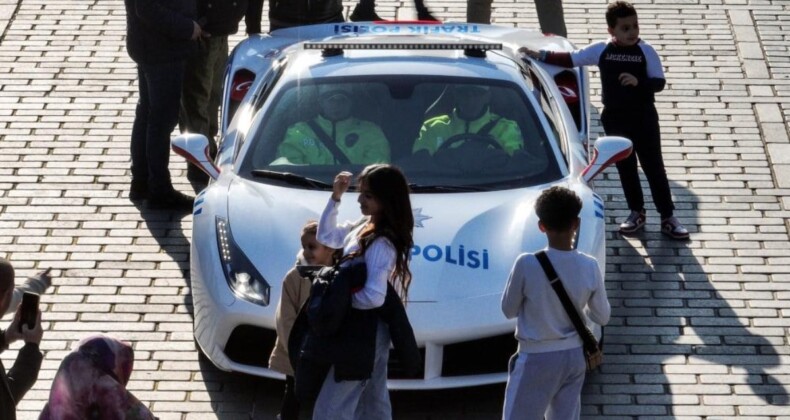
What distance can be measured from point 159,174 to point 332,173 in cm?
209

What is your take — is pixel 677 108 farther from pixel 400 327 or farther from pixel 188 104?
pixel 400 327

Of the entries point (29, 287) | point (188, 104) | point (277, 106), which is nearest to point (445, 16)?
point (188, 104)

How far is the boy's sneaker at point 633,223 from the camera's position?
10195mm

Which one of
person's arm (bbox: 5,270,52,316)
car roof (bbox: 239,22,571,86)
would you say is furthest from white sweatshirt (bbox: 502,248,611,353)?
car roof (bbox: 239,22,571,86)

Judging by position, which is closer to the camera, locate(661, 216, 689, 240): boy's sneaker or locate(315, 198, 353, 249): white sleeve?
locate(315, 198, 353, 249): white sleeve

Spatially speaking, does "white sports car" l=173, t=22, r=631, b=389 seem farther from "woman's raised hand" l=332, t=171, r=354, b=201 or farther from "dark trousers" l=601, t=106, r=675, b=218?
"woman's raised hand" l=332, t=171, r=354, b=201

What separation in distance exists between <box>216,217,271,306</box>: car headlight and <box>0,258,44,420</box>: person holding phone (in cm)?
206

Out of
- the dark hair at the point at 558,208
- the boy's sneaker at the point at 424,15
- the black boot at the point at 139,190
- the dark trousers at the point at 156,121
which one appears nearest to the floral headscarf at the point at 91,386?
the dark hair at the point at 558,208

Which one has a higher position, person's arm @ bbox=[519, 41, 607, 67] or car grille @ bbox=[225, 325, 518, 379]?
person's arm @ bbox=[519, 41, 607, 67]

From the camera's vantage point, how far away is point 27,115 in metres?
11.8

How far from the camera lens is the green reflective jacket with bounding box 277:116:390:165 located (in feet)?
28.9

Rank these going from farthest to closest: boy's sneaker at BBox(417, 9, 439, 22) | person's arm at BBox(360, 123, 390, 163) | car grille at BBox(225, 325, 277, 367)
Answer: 1. boy's sneaker at BBox(417, 9, 439, 22)
2. person's arm at BBox(360, 123, 390, 163)
3. car grille at BBox(225, 325, 277, 367)

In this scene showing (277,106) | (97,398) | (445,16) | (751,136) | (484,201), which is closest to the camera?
(97,398)

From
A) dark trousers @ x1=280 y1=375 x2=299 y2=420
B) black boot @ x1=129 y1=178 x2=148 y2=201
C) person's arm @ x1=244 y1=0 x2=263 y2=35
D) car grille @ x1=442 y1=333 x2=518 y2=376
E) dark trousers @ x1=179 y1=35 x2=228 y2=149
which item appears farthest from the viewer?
person's arm @ x1=244 y1=0 x2=263 y2=35
